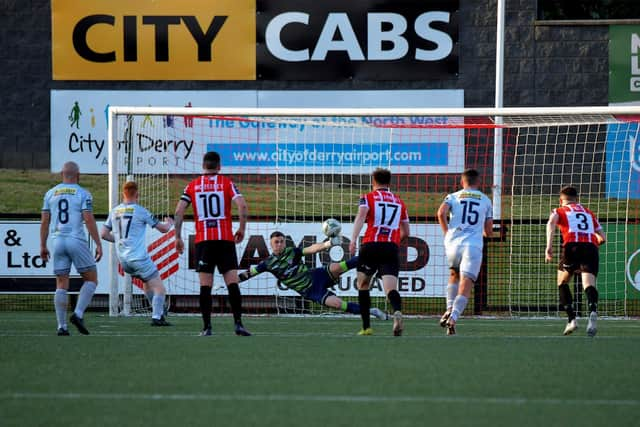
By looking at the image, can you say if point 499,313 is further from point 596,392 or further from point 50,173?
point 50,173

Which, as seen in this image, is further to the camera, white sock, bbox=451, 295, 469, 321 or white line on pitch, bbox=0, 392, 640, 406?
white sock, bbox=451, 295, 469, 321

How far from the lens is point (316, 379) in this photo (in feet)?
24.8

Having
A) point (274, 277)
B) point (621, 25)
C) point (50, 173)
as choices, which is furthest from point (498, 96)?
point (50, 173)

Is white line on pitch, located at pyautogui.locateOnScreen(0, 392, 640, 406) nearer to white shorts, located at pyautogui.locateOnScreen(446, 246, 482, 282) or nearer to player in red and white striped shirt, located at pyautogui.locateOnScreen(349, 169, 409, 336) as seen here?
player in red and white striped shirt, located at pyautogui.locateOnScreen(349, 169, 409, 336)

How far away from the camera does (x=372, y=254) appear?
1132 centimetres

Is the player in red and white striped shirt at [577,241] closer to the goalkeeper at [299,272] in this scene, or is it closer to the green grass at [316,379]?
the green grass at [316,379]

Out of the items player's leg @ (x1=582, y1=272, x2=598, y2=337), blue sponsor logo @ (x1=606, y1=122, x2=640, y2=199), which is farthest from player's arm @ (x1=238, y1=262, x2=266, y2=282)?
blue sponsor logo @ (x1=606, y1=122, x2=640, y2=199)

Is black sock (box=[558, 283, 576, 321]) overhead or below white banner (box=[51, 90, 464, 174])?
below

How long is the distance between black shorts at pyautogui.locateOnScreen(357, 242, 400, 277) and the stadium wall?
38.3 feet

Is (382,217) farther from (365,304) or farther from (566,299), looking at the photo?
(566,299)

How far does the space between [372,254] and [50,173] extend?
12.8 meters

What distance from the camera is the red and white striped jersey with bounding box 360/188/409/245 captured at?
11.3m

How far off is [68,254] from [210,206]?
156cm

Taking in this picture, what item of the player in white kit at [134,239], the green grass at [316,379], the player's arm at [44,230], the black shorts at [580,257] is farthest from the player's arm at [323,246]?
the player's arm at [44,230]
